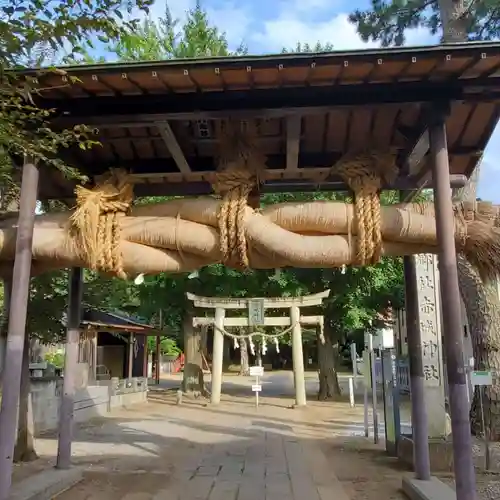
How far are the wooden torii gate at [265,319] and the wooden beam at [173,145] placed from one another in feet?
39.0

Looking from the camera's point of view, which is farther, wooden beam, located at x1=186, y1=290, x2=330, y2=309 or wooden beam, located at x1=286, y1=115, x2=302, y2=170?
wooden beam, located at x1=186, y1=290, x2=330, y2=309

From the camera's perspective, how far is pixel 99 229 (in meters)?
4.72

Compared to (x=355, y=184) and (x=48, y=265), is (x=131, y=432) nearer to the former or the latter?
(x=48, y=265)

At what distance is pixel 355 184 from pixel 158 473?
15.8 feet

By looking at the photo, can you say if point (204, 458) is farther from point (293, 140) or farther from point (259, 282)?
point (259, 282)

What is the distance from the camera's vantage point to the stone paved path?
6.34 m

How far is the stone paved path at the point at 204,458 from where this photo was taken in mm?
6344

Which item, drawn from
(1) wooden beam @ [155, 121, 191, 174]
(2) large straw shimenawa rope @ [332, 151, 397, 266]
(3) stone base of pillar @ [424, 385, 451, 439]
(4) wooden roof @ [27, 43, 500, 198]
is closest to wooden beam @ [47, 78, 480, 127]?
(4) wooden roof @ [27, 43, 500, 198]

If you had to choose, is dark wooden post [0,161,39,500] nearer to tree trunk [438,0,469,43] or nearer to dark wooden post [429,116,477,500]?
dark wooden post [429,116,477,500]

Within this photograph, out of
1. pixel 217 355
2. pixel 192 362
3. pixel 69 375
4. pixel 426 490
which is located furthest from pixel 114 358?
pixel 426 490

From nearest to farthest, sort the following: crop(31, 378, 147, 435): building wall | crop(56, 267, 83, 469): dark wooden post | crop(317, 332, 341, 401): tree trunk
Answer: crop(56, 267, 83, 469): dark wooden post, crop(31, 378, 147, 435): building wall, crop(317, 332, 341, 401): tree trunk

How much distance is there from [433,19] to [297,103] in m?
8.76

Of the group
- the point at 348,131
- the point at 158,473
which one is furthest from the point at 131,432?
the point at 348,131

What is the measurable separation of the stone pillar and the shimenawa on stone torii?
4.29m
